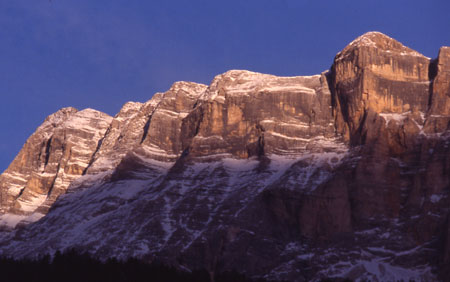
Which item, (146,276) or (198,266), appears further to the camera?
(198,266)

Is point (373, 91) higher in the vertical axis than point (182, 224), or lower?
higher

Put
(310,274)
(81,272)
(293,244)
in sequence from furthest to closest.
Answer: (293,244)
(310,274)
(81,272)

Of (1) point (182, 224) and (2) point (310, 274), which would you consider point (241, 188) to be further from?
(2) point (310, 274)

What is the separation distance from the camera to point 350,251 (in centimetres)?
17338

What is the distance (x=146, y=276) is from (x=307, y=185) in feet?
187

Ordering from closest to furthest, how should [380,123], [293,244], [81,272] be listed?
Result: [81,272] → [293,244] → [380,123]

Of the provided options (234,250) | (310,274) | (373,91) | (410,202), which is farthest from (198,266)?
(373,91)

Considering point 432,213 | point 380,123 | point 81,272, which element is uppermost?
point 380,123

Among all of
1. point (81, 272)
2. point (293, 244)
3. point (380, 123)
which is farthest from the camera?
point (380, 123)

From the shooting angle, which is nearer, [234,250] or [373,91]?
[234,250]

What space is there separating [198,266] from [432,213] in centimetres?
3941

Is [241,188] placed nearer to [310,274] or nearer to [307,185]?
[307,185]

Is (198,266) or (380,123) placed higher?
(380,123)

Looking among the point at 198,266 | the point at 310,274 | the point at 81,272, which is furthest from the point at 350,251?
the point at 81,272
